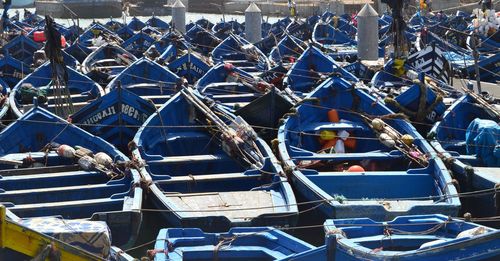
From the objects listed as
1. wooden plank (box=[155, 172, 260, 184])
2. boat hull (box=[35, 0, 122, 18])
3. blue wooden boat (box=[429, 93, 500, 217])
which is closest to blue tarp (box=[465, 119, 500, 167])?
blue wooden boat (box=[429, 93, 500, 217])

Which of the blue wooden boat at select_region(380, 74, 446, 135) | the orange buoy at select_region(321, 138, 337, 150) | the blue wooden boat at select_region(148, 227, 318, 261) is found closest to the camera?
the blue wooden boat at select_region(148, 227, 318, 261)

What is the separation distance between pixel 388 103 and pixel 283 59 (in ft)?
32.9

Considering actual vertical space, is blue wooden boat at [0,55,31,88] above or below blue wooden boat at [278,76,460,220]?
above

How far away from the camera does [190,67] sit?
77.4ft

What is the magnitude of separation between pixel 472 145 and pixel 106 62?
1308 cm

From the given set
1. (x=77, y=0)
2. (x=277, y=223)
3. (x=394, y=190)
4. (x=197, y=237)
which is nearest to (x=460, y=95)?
(x=394, y=190)

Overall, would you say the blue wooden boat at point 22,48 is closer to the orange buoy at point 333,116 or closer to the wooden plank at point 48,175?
the orange buoy at point 333,116

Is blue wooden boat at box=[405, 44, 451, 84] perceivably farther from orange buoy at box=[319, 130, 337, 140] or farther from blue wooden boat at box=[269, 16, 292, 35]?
blue wooden boat at box=[269, 16, 292, 35]

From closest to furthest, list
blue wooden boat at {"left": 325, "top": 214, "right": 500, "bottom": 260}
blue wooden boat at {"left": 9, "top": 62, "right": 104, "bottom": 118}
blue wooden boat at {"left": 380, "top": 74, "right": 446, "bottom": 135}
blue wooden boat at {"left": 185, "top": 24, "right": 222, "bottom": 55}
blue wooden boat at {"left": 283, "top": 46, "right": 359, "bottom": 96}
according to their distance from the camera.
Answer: blue wooden boat at {"left": 325, "top": 214, "right": 500, "bottom": 260} → blue wooden boat at {"left": 380, "top": 74, "right": 446, "bottom": 135} → blue wooden boat at {"left": 9, "top": 62, "right": 104, "bottom": 118} → blue wooden boat at {"left": 283, "top": 46, "right": 359, "bottom": 96} → blue wooden boat at {"left": 185, "top": 24, "right": 222, "bottom": 55}

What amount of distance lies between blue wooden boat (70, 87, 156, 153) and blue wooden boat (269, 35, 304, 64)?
9.84 metres

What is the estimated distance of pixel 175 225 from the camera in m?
12.2

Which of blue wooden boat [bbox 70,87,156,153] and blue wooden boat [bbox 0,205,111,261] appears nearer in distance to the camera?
blue wooden boat [bbox 0,205,111,261]

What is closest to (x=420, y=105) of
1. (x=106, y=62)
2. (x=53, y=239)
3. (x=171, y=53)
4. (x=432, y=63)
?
(x=432, y=63)

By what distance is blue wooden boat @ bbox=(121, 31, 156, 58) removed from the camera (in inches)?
1163
